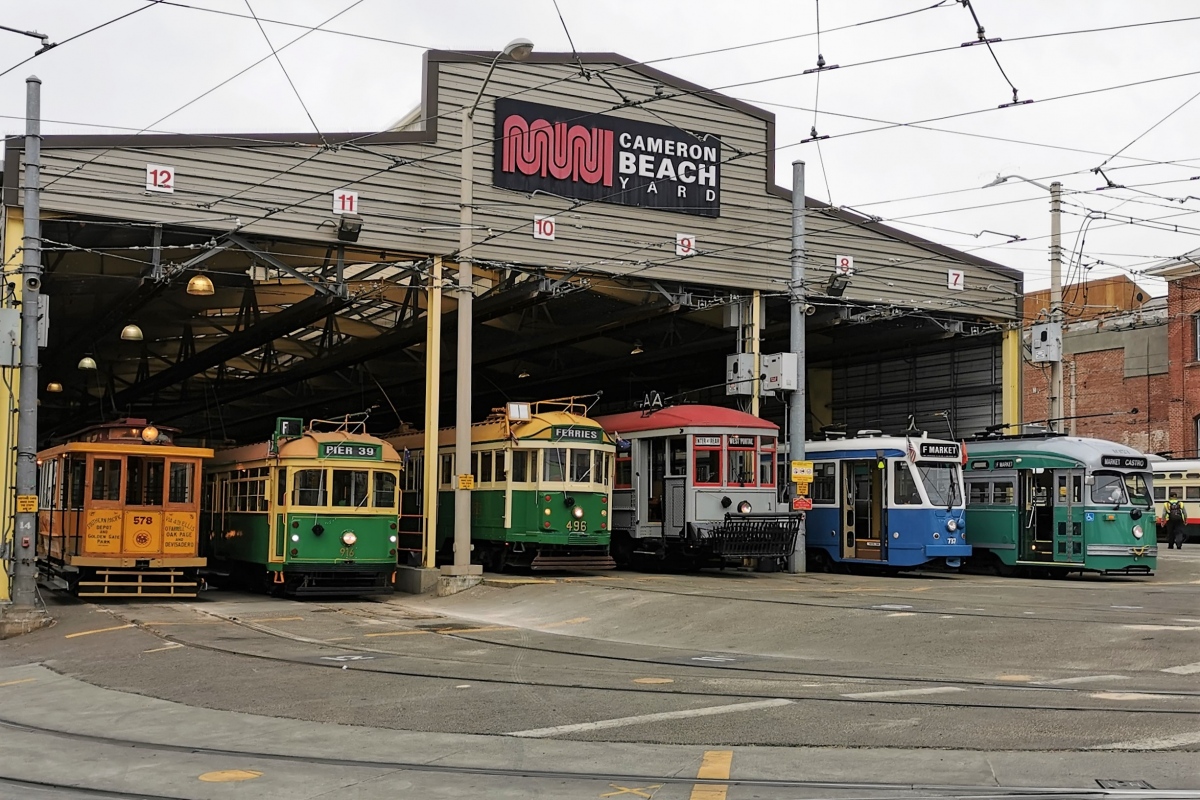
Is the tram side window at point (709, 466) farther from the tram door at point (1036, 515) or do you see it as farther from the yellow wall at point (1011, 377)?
the yellow wall at point (1011, 377)

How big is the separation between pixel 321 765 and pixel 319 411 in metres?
39.1

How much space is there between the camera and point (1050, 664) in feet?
40.9

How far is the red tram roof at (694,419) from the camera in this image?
80.0ft

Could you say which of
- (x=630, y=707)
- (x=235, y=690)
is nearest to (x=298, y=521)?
(x=235, y=690)

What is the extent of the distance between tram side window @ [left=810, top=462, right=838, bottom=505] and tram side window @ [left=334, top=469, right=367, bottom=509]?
910 centimetres

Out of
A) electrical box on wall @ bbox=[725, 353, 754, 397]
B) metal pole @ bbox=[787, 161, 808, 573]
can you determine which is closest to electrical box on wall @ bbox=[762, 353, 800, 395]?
metal pole @ bbox=[787, 161, 808, 573]

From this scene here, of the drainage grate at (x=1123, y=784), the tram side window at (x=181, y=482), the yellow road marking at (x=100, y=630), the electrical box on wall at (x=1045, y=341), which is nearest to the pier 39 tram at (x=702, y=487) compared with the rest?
the electrical box on wall at (x=1045, y=341)

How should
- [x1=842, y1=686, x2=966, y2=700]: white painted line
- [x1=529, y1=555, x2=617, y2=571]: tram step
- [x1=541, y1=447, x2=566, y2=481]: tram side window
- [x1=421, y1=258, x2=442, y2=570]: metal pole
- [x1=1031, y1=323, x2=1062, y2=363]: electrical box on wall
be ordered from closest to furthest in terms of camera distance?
[x1=842, y1=686, x2=966, y2=700]: white painted line < [x1=421, y1=258, x2=442, y2=570]: metal pole < [x1=529, y1=555, x2=617, y2=571]: tram step < [x1=541, y1=447, x2=566, y2=481]: tram side window < [x1=1031, y1=323, x2=1062, y2=363]: electrical box on wall

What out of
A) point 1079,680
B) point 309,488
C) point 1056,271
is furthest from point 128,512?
point 1056,271

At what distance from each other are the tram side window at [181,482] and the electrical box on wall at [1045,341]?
1678 centimetres

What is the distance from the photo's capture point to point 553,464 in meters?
23.9

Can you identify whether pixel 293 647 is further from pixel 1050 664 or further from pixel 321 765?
pixel 1050 664

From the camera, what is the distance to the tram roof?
2448cm

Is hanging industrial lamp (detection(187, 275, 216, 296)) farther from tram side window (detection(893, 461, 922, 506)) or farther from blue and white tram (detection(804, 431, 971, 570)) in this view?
tram side window (detection(893, 461, 922, 506))
